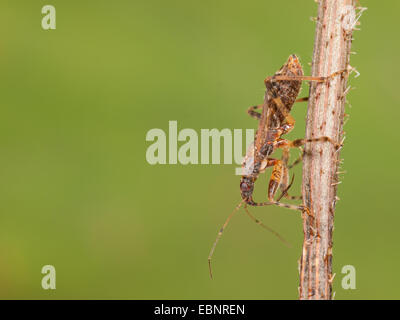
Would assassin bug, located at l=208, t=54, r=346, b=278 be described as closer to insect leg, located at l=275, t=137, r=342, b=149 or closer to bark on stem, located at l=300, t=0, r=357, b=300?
insect leg, located at l=275, t=137, r=342, b=149

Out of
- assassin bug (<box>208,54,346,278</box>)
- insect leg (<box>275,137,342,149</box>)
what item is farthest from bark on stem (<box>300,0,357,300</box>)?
assassin bug (<box>208,54,346,278</box>)

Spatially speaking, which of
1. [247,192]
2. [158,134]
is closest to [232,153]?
[247,192]

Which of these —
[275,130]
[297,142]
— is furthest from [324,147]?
[275,130]

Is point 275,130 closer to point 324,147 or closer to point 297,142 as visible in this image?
point 297,142

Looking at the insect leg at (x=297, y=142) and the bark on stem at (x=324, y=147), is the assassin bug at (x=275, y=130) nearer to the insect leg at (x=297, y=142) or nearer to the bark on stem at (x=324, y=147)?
the insect leg at (x=297, y=142)

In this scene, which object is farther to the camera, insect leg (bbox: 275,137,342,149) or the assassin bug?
the assassin bug

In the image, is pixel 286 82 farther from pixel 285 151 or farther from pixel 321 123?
pixel 321 123

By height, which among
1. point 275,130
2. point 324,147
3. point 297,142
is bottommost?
point 324,147

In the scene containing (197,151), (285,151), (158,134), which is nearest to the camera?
(285,151)
